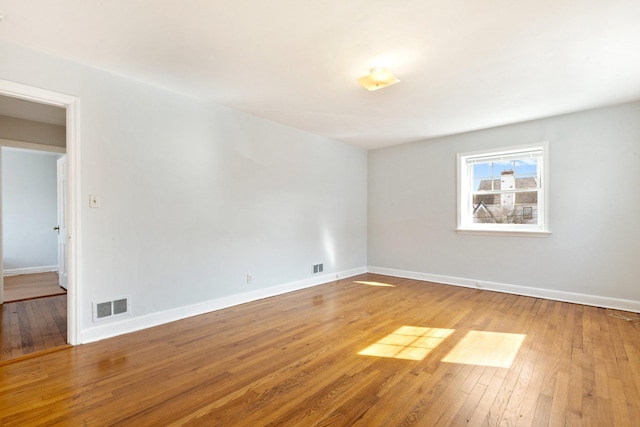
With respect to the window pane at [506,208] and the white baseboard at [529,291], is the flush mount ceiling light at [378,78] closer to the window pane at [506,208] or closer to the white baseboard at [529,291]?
the window pane at [506,208]

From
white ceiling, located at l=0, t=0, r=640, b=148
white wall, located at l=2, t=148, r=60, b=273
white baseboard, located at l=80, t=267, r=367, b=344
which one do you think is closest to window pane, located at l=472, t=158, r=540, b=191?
white ceiling, located at l=0, t=0, r=640, b=148

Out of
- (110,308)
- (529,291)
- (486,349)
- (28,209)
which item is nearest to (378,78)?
(486,349)

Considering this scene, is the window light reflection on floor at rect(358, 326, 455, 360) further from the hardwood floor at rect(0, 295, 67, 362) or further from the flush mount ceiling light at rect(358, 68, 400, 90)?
the hardwood floor at rect(0, 295, 67, 362)

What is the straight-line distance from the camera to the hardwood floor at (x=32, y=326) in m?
2.65

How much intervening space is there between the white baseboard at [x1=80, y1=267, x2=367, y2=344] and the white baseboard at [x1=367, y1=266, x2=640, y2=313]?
1789 millimetres

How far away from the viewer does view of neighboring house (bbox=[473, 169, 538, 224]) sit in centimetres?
441

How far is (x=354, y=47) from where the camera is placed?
244 cm

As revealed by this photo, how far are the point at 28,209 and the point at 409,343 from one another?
7.59 m

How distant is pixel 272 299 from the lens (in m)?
4.16

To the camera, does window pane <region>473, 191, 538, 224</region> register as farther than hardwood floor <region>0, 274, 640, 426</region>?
Yes

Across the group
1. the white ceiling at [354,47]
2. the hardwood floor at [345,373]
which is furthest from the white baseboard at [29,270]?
the white ceiling at [354,47]

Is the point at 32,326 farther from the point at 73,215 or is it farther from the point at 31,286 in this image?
the point at 31,286

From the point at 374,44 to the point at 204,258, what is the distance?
2.85 m

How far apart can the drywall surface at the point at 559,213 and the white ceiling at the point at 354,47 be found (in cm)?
47
